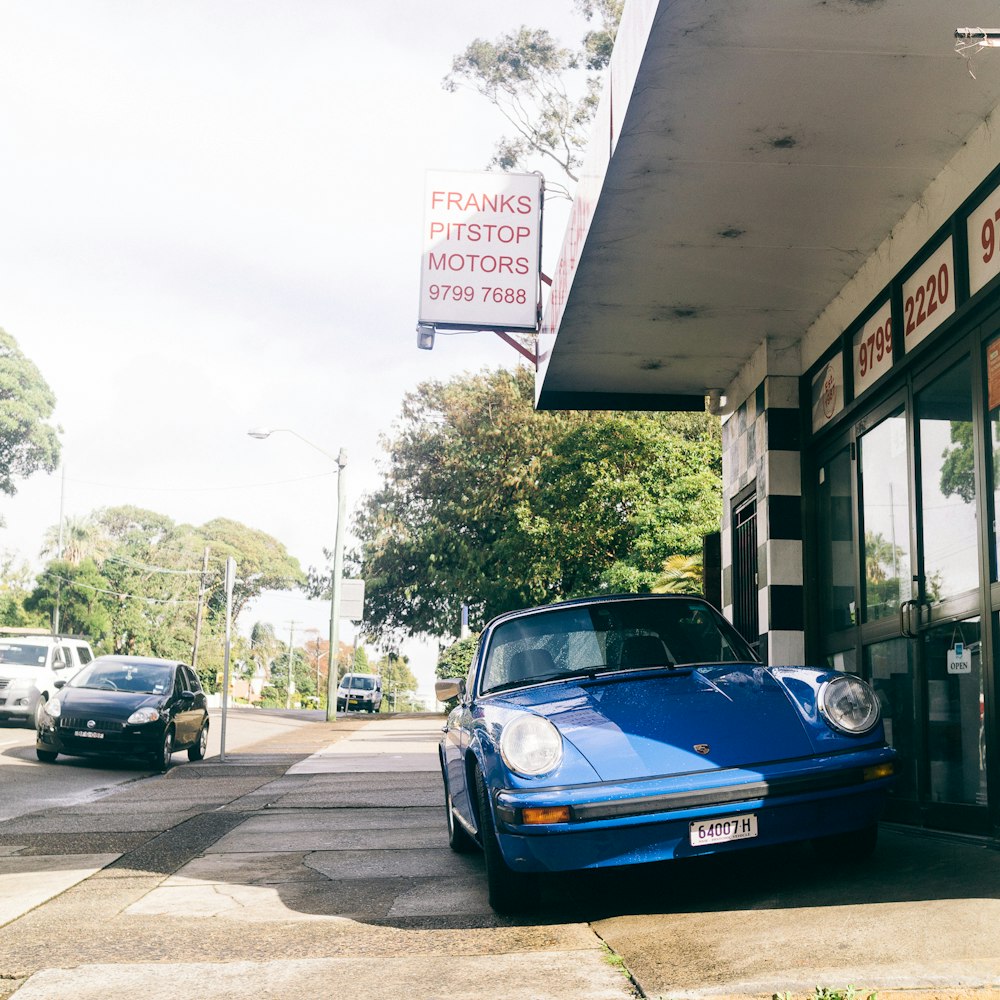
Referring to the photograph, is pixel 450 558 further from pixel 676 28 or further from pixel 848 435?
pixel 676 28

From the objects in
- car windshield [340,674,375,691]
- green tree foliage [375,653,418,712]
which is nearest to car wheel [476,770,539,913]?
car windshield [340,674,375,691]

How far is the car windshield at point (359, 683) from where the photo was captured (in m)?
50.6

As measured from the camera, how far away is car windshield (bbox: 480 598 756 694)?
6.46m

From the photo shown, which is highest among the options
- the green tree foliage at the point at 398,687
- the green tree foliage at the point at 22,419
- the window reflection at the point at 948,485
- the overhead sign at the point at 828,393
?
the green tree foliage at the point at 22,419

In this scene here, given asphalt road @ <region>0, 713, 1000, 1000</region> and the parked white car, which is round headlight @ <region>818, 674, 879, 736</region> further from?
the parked white car

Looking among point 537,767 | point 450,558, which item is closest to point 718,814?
point 537,767

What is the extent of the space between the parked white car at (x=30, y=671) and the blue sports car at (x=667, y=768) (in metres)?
17.3

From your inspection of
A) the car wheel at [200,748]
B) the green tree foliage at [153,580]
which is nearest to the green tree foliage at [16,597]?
the green tree foliage at [153,580]

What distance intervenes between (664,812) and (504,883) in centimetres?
80

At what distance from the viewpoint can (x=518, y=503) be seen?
3284 centimetres

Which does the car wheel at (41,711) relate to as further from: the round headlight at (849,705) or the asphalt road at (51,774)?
the round headlight at (849,705)

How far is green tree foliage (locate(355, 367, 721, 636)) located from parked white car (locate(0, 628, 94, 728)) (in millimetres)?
10440

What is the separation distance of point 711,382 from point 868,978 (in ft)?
27.5

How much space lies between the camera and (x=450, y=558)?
3459cm
